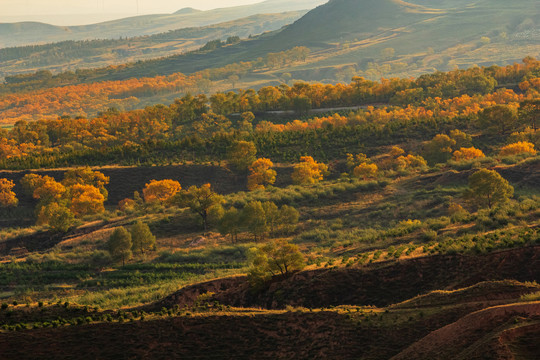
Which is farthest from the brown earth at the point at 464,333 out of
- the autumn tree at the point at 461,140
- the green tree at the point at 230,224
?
the autumn tree at the point at 461,140

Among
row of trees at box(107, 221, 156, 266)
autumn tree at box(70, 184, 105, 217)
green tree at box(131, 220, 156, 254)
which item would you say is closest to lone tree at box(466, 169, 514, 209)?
green tree at box(131, 220, 156, 254)

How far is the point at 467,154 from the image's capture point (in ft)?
326

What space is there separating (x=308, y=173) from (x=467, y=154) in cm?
2881

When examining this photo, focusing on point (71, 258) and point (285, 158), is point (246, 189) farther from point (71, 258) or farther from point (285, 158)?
point (71, 258)

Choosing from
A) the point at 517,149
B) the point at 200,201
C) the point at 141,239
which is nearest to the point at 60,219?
the point at 141,239

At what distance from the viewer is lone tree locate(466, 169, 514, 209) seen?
6400 cm

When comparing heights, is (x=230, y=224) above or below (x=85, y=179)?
above

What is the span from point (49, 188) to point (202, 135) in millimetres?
57384

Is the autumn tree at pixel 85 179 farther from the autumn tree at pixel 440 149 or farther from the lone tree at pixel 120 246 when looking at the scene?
the autumn tree at pixel 440 149

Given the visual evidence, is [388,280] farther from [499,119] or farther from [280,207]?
[499,119]

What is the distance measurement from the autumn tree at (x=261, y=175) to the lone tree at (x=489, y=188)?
43.0 meters

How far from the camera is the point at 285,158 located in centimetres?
11494

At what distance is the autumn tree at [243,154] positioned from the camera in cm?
11012

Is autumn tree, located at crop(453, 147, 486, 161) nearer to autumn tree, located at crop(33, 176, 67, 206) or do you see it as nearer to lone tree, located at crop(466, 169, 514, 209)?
lone tree, located at crop(466, 169, 514, 209)
